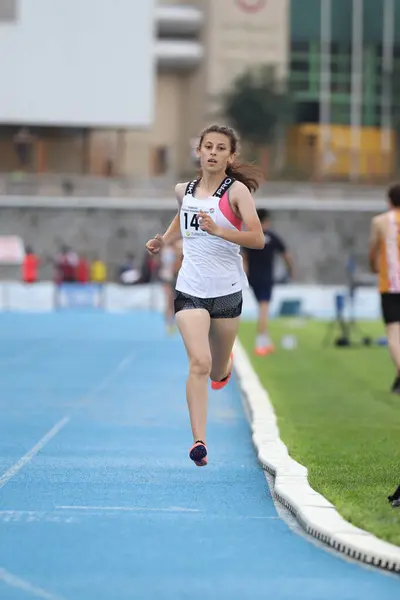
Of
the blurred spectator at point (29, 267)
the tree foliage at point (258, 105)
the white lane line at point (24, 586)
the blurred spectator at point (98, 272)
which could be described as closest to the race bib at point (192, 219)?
the white lane line at point (24, 586)

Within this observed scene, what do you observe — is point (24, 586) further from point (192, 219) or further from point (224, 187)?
point (224, 187)

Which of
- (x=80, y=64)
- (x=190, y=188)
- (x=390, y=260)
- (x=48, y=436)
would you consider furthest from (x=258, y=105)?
(x=190, y=188)

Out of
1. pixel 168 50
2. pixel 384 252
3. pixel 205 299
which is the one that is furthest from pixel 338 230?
pixel 205 299

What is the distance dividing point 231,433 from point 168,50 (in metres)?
54.0

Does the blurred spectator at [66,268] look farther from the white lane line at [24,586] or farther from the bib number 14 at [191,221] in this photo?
the white lane line at [24,586]

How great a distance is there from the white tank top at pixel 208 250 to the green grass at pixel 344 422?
4.12 feet

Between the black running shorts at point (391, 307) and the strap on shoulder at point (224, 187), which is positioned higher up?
the strap on shoulder at point (224, 187)

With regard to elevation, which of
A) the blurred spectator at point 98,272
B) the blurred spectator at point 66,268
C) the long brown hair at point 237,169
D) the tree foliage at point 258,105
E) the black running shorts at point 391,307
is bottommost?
the blurred spectator at point 98,272

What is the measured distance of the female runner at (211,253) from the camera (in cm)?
879

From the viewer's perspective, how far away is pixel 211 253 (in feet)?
29.1

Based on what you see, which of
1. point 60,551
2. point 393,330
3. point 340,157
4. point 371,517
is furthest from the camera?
point 340,157

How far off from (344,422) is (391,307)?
1.70 meters

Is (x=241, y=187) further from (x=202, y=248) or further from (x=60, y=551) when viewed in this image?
(x=60, y=551)

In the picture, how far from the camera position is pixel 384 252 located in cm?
1367
